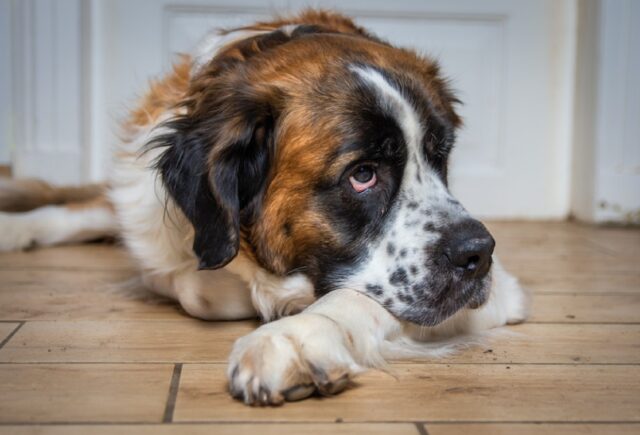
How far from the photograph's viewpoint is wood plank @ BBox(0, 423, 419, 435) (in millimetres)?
1065

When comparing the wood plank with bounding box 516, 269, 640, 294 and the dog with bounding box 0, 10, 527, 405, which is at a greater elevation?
the dog with bounding box 0, 10, 527, 405

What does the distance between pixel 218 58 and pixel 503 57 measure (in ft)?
6.68

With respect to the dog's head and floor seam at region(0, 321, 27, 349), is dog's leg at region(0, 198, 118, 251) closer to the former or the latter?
floor seam at region(0, 321, 27, 349)

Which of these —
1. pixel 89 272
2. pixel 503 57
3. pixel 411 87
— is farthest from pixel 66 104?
pixel 411 87

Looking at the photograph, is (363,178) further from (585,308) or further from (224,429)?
(585,308)

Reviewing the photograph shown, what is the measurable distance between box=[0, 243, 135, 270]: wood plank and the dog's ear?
74cm

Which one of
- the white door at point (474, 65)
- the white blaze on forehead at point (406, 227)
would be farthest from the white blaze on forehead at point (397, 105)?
the white door at point (474, 65)

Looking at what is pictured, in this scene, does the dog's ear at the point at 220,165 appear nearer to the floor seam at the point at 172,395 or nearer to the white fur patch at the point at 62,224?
the floor seam at the point at 172,395

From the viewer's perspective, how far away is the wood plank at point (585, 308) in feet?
5.83

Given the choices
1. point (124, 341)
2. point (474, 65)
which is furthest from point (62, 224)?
point (474, 65)

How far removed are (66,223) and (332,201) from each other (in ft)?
4.78

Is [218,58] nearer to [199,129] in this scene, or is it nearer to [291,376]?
[199,129]

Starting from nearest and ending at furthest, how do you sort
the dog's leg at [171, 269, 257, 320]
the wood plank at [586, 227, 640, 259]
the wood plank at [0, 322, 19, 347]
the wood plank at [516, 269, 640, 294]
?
the wood plank at [0, 322, 19, 347]
the dog's leg at [171, 269, 257, 320]
the wood plank at [516, 269, 640, 294]
the wood plank at [586, 227, 640, 259]

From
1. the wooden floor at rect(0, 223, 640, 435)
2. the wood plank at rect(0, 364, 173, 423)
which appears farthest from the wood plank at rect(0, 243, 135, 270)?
the wood plank at rect(0, 364, 173, 423)
